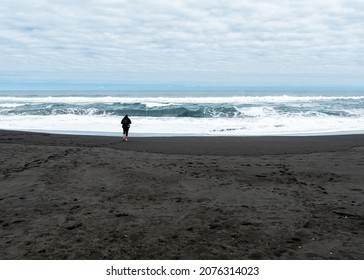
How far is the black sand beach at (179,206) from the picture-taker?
4082 mm

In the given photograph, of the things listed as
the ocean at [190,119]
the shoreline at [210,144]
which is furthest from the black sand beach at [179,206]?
the ocean at [190,119]

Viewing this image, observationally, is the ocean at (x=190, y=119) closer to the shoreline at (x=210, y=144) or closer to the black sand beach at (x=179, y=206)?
the shoreline at (x=210, y=144)

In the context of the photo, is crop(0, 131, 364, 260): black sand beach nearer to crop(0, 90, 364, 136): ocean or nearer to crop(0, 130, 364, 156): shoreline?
crop(0, 130, 364, 156): shoreline

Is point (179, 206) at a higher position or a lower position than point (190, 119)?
lower

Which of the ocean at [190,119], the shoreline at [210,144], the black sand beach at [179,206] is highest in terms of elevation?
the ocean at [190,119]

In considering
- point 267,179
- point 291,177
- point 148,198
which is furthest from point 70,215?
point 291,177

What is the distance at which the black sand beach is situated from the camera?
13.4ft

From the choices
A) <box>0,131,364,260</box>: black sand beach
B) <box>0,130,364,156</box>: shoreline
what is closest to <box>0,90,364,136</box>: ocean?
<box>0,130,364,156</box>: shoreline

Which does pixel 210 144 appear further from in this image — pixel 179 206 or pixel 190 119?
pixel 190 119

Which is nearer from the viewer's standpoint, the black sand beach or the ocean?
the black sand beach

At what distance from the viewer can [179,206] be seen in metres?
5.73

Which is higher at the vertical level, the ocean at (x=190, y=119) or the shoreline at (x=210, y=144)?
the ocean at (x=190, y=119)

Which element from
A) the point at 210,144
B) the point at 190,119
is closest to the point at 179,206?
the point at 210,144
